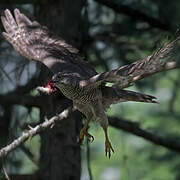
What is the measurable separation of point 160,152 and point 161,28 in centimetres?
415

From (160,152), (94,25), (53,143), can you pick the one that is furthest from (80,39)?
(160,152)

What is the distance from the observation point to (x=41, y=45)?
16.3 ft

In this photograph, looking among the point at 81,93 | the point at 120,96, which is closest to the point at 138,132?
the point at 120,96

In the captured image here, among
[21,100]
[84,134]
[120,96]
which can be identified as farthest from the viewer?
[21,100]

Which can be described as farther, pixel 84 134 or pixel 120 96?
pixel 84 134

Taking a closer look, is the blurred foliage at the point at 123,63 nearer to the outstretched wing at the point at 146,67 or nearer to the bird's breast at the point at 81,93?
the outstretched wing at the point at 146,67

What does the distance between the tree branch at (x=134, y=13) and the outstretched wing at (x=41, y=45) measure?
840 millimetres

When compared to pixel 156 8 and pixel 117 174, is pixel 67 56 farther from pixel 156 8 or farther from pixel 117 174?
pixel 117 174

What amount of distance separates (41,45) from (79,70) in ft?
2.22

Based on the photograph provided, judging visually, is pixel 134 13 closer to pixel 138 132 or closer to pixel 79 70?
pixel 79 70

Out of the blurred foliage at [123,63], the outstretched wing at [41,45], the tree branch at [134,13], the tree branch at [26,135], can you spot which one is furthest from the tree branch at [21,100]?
the tree branch at [134,13]

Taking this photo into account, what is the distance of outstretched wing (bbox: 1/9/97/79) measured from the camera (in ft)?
14.9

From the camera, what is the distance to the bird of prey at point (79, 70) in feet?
11.8

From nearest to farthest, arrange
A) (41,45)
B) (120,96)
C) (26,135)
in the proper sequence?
1. (26,135)
2. (120,96)
3. (41,45)
